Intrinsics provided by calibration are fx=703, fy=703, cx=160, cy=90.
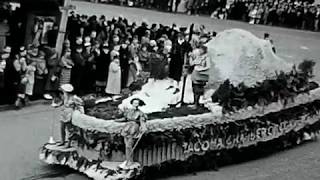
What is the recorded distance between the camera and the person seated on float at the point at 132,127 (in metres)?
12.0

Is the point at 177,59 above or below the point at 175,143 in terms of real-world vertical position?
above

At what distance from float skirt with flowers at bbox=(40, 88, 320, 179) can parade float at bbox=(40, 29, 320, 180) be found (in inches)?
0.7

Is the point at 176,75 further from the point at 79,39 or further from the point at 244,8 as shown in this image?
the point at 244,8

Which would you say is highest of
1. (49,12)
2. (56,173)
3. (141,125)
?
(49,12)

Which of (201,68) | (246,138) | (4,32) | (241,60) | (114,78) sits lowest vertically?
(246,138)

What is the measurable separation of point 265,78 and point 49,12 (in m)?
6.77

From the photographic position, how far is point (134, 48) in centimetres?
1930

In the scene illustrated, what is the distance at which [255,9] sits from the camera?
35.8 m

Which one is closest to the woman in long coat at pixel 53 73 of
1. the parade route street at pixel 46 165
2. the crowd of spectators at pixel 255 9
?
the parade route street at pixel 46 165

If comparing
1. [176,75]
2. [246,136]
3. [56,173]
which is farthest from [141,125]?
[176,75]

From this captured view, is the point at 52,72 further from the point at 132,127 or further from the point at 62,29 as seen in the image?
the point at 132,127

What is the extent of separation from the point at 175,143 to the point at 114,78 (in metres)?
6.12

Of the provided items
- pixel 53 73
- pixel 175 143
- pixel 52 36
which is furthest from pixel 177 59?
pixel 175 143

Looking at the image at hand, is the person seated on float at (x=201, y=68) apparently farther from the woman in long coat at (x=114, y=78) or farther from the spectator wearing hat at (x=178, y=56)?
the woman in long coat at (x=114, y=78)
